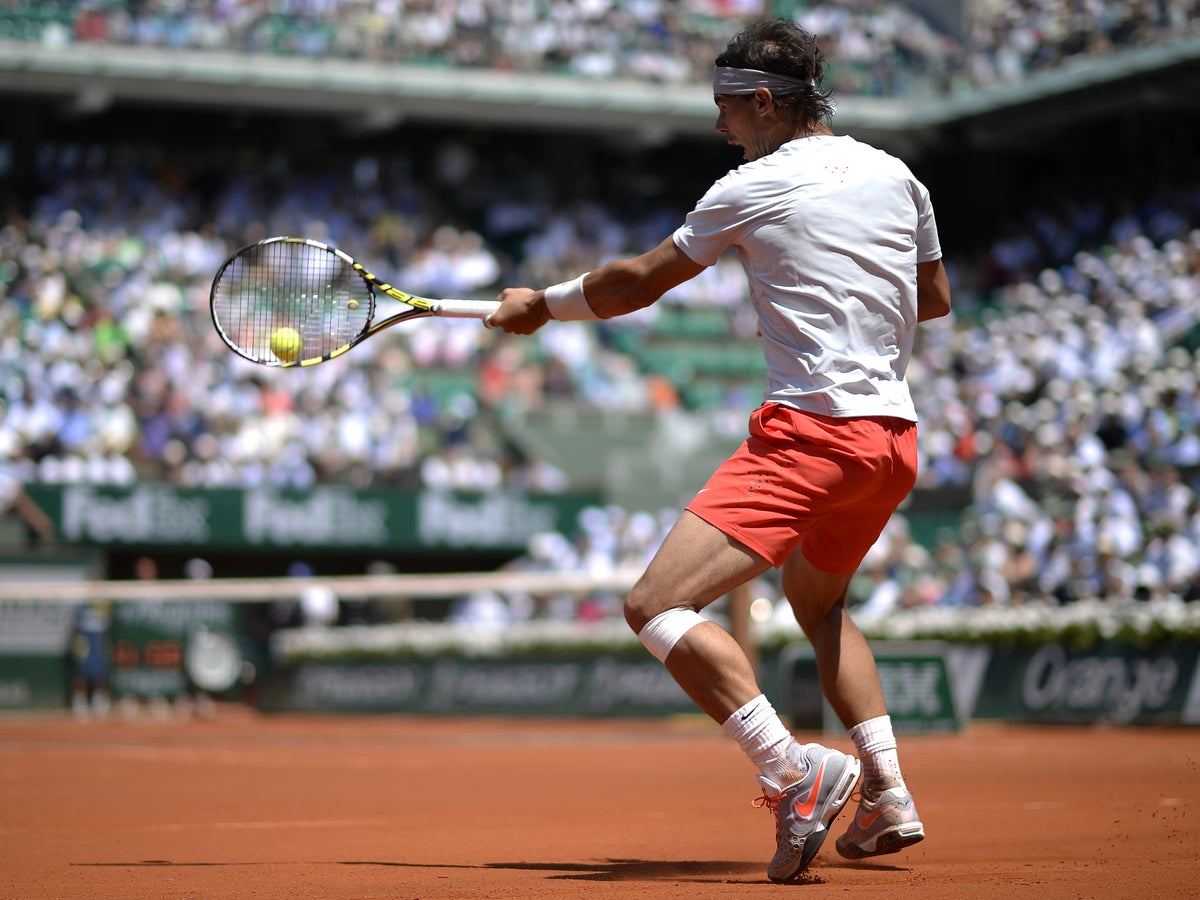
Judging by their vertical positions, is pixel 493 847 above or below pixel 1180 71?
below

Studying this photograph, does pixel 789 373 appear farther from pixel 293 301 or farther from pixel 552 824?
pixel 552 824

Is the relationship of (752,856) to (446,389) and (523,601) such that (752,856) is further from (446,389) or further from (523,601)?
(446,389)

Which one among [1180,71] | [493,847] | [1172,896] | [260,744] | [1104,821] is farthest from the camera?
[1180,71]

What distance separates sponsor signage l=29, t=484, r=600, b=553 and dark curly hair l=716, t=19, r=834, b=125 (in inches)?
731

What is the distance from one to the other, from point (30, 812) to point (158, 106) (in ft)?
79.2

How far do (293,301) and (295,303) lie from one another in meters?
0.01

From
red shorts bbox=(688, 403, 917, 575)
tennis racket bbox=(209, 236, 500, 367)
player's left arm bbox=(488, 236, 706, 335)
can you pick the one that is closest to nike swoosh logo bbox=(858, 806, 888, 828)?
red shorts bbox=(688, 403, 917, 575)

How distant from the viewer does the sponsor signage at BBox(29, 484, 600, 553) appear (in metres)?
22.2

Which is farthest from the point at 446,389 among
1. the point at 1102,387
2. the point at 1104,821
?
the point at 1104,821

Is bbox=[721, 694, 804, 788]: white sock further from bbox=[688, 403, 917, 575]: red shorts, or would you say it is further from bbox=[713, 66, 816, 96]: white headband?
bbox=[713, 66, 816, 96]: white headband

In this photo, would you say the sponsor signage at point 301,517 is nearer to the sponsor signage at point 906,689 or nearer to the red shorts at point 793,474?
the sponsor signage at point 906,689

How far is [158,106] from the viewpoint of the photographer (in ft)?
97.4

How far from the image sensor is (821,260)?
4668 mm

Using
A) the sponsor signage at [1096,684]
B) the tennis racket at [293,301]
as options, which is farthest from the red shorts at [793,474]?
the sponsor signage at [1096,684]
